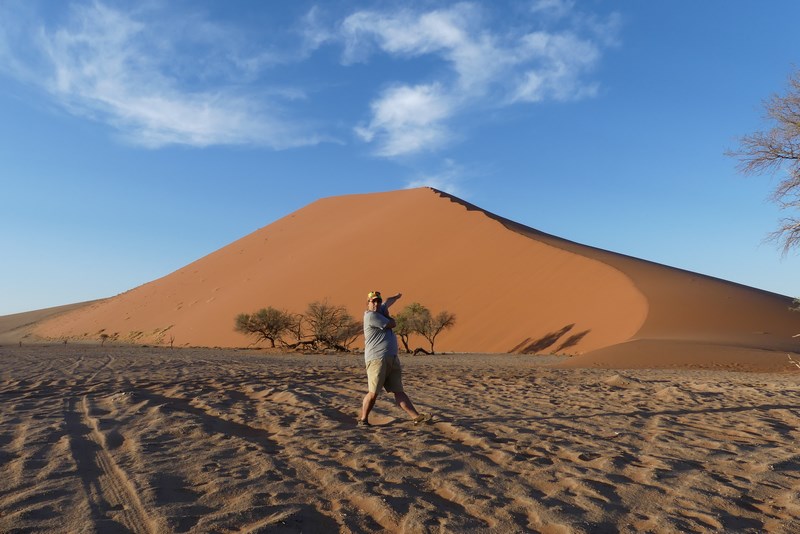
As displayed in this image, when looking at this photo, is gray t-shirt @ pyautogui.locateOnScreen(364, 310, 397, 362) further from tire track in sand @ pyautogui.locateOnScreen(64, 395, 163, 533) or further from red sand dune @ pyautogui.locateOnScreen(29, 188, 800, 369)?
red sand dune @ pyautogui.locateOnScreen(29, 188, 800, 369)

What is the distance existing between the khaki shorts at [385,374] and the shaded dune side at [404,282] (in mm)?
17232

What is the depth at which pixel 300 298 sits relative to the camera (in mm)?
38000

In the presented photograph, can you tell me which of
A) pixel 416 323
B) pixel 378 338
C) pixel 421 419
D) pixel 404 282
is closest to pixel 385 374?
pixel 378 338

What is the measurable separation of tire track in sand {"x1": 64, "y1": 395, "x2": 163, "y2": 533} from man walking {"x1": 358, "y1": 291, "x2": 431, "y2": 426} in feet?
7.67

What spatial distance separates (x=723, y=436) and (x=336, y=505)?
3848 mm

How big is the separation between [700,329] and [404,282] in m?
18.3

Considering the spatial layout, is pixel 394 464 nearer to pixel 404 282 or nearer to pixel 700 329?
pixel 700 329

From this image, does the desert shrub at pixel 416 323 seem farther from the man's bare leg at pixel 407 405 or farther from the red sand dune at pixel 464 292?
the man's bare leg at pixel 407 405

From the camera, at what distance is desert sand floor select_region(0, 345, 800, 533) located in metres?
3.05

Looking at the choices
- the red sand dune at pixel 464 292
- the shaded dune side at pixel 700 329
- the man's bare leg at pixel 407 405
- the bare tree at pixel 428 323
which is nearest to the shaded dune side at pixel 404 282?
the red sand dune at pixel 464 292

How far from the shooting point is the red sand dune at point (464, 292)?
854 inches

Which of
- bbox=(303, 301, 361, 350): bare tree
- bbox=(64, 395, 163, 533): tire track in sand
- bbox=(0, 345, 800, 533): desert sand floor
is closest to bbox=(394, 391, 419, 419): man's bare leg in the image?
bbox=(0, 345, 800, 533): desert sand floor

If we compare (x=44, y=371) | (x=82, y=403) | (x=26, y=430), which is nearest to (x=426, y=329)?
(x=44, y=371)

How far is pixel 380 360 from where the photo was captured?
18.5 ft
